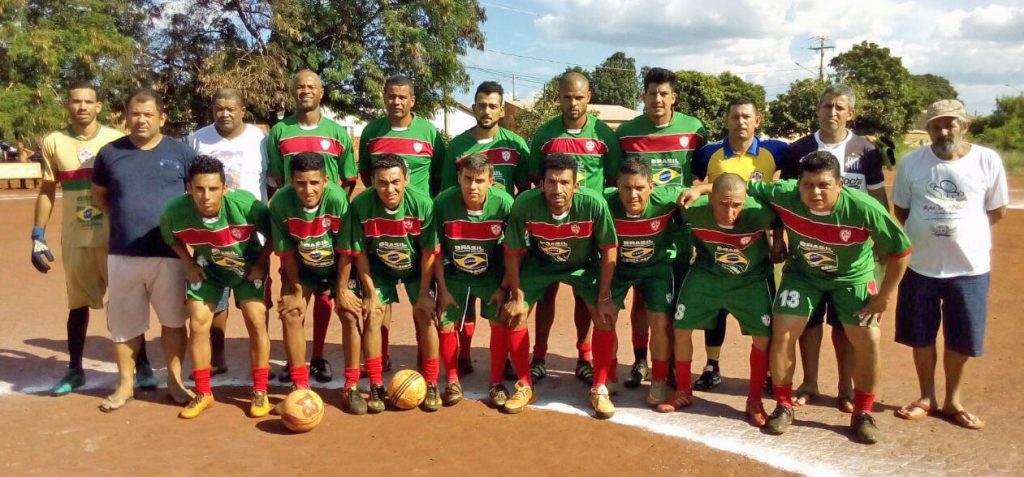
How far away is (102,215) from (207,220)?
1.21 m

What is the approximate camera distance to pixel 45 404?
5.27 m

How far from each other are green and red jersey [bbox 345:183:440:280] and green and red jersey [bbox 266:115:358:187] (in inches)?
30.6

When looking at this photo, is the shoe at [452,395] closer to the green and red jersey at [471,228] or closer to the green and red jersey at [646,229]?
the green and red jersey at [471,228]

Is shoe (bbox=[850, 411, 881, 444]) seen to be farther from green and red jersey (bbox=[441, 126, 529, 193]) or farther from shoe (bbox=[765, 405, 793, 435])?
green and red jersey (bbox=[441, 126, 529, 193])

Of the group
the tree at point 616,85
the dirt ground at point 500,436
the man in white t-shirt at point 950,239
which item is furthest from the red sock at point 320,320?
the tree at point 616,85

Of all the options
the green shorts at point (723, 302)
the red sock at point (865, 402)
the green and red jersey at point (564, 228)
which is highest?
the green and red jersey at point (564, 228)

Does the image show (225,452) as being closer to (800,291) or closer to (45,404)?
(45,404)

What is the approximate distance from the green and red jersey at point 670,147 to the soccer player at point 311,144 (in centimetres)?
242

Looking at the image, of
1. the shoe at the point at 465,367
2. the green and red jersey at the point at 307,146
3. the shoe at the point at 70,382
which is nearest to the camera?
the shoe at the point at 70,382

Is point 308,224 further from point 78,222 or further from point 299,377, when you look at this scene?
point 78,222

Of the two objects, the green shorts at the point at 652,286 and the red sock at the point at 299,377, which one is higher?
the green shorts at the point at 652,286

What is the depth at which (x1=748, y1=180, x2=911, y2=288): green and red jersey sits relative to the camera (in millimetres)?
4453

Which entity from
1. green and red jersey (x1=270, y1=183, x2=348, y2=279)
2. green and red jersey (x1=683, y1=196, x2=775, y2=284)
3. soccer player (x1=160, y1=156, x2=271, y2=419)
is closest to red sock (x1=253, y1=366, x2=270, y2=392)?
soccer player (x1=160, y1=156, x2=271, y2=419)

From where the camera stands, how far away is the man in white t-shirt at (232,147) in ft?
18.3
